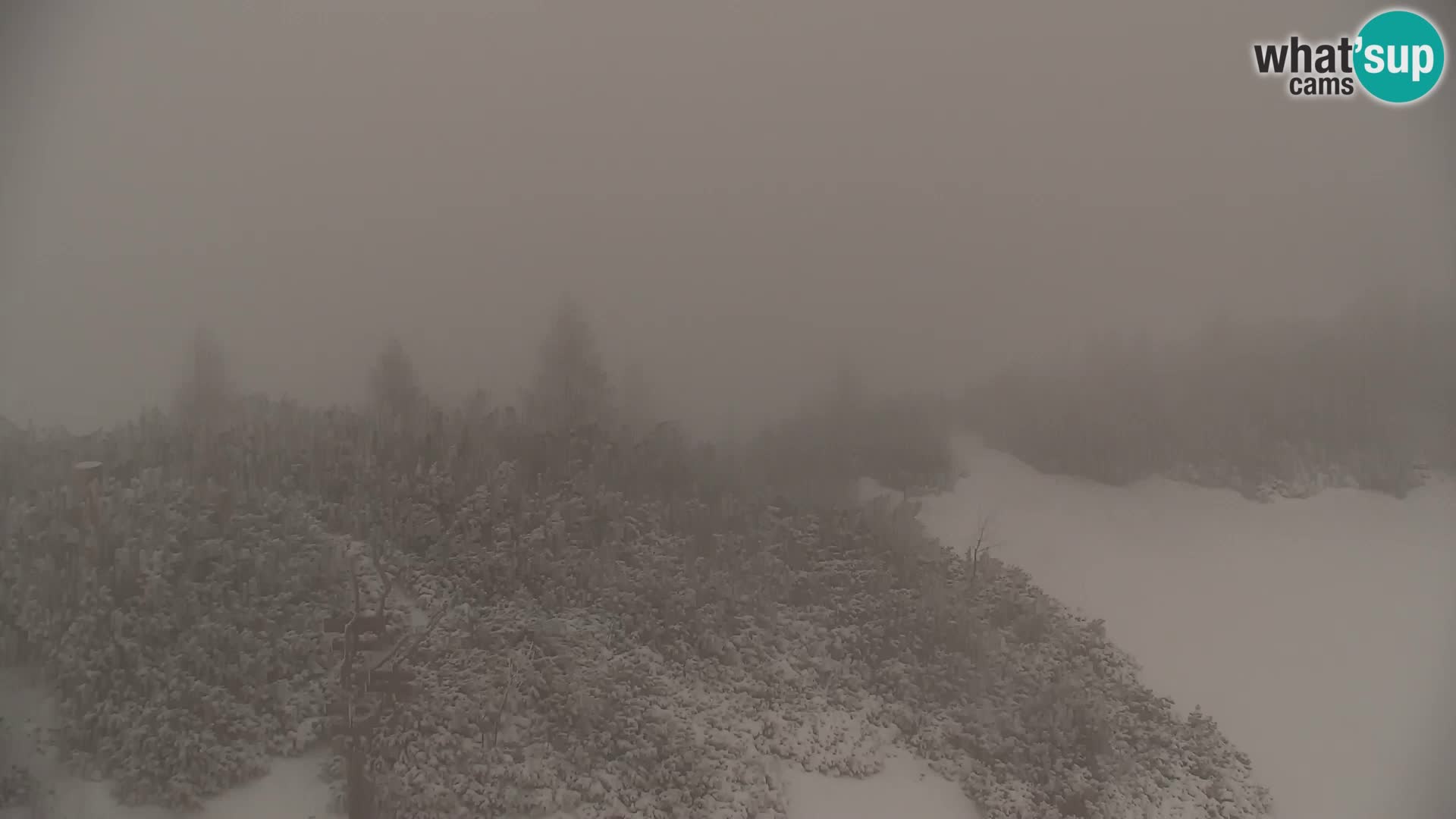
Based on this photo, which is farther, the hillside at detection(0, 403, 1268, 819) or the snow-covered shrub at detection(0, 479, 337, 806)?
the hillside at detection(0, 403, 1268, 819)

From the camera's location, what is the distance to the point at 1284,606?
37.1 feet

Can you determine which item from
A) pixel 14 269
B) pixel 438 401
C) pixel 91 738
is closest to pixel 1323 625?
pixel 438 401

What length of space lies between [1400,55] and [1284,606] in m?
10.0

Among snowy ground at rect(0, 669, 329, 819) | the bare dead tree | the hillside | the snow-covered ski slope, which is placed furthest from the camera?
the bare dead tree

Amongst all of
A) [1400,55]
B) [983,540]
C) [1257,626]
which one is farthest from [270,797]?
[1400,55]

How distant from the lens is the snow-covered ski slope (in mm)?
9531

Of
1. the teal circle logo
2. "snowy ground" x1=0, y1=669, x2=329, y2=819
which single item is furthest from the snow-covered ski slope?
"snowy ground" x1=0, y1=669, x2=329, y2=819

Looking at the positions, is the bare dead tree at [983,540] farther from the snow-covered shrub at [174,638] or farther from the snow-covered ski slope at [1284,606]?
the snow-covered shrub at [174,638]

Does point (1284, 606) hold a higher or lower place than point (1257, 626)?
higher

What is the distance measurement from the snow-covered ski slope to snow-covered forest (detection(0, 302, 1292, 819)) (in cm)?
89

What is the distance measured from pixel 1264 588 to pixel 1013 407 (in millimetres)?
6569

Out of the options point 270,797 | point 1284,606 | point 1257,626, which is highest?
point 270,797

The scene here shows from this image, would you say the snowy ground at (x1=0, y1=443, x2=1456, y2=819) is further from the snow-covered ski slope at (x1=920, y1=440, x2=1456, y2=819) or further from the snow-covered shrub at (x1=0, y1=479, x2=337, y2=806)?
the snow-covered shrub at (x1=0, y1=479, x2=337, y2=806)

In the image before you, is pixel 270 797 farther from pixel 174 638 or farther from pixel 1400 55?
pixel 1400 55
